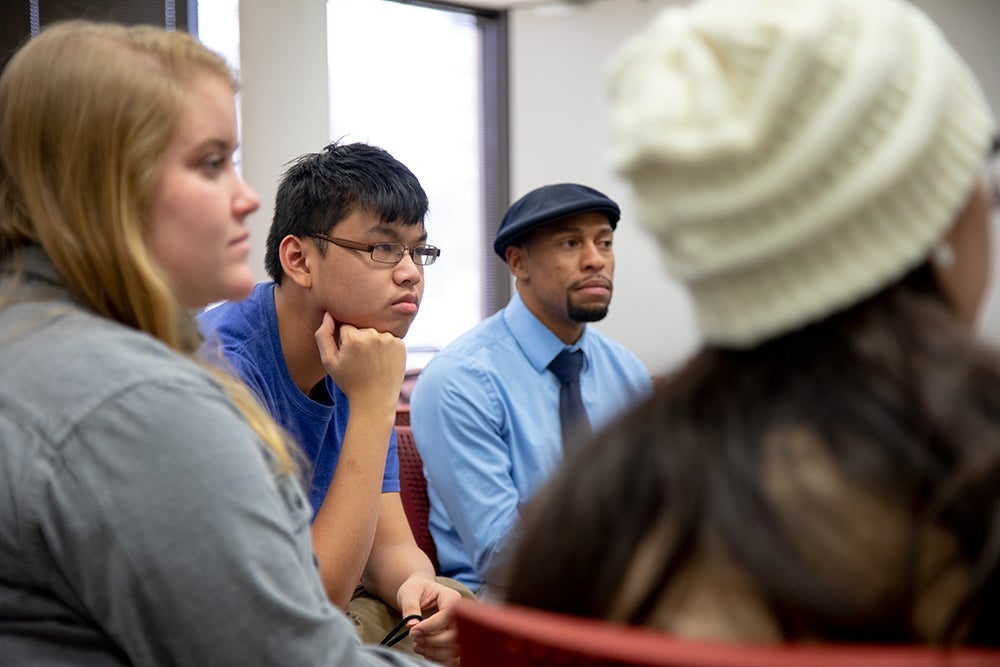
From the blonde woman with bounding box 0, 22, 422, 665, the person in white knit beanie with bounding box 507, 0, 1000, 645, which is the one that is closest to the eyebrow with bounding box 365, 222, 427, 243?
the blonde woman with bounding box 0, 22, 422, 665

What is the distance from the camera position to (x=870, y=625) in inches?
23.3

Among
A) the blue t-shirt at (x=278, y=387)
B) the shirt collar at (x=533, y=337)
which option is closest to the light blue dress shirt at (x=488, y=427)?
the shirt collar at (x=533, y=337)

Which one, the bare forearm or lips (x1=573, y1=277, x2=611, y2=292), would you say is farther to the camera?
lips (x1=573, y1=277, x2=611, y2=292)

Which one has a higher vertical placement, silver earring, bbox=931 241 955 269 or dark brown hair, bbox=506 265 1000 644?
silver earring, bbox=931 241 955 269

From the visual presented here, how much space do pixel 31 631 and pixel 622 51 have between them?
2.55ft

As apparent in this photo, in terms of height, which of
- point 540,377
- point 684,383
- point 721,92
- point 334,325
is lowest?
point 540,377

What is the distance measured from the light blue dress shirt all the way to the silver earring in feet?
5.37

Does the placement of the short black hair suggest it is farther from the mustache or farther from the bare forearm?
the mustache

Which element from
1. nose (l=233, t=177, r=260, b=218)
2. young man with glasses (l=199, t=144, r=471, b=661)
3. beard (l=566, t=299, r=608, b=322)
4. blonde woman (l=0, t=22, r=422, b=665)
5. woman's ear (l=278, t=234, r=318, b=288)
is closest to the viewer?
blonde woman (l=0, t=22, r=422, b=665)

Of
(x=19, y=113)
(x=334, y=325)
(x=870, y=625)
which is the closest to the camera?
(x=870, y=625)

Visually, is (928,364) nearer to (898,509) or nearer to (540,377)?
(898,509)

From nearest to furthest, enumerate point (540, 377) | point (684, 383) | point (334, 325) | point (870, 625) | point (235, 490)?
point (870, 625)
point (684, 383)
point (235, 490)
point (334, 325)
point (540, 377)

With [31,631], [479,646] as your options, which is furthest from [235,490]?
[479,646]

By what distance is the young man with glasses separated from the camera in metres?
1.87
